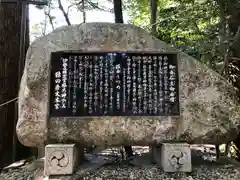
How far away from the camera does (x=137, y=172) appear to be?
3.71 m

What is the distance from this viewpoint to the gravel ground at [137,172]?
3.57 metres

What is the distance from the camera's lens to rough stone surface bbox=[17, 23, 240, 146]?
3.71 m

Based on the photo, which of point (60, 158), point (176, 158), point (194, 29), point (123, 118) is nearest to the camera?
point (60, 158)

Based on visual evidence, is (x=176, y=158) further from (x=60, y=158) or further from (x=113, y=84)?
(x=60, y=158)

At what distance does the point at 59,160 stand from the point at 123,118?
3.30 ft

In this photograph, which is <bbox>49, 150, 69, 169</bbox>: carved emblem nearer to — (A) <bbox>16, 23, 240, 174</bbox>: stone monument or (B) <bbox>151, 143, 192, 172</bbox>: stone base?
(A) <bbox>16, 23, 240, 174</bbox>: stone monument

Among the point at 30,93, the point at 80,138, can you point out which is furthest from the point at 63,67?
the point at 80,138

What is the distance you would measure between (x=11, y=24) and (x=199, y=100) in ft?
12.9

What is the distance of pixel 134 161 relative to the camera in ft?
13.8

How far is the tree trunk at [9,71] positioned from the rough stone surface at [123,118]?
1625 mm

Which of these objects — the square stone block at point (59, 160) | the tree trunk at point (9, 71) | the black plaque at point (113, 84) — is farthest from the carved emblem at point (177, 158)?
the tree trunk at point (9, 71)

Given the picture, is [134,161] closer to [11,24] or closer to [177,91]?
[177,91]

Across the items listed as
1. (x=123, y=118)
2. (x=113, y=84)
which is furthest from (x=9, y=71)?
(x=123, y=118)

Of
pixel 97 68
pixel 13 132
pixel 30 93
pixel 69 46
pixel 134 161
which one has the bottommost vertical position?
pixel 134 161
